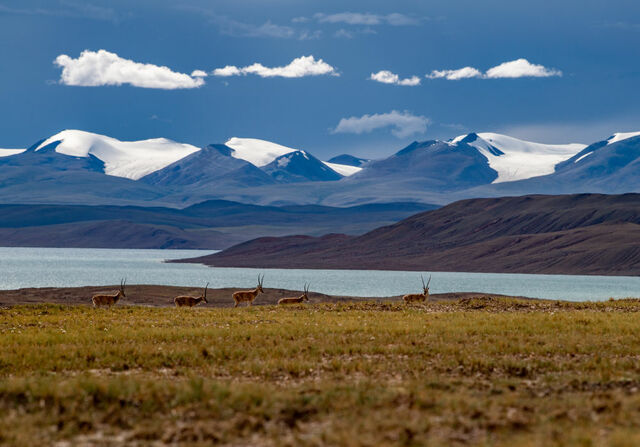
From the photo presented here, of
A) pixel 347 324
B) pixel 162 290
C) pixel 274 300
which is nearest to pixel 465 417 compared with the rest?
pixel 347 324

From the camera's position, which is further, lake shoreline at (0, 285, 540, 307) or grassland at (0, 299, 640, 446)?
lake shoreline at (0, 285, 540, 307)

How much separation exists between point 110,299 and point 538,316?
69.5 ft

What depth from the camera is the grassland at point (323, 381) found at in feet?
40.6

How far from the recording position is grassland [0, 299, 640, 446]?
12.4 m

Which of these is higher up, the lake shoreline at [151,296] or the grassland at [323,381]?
the grassland at [323,381]

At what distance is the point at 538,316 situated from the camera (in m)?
29.9

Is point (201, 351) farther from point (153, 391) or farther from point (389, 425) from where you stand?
point (389, 425)

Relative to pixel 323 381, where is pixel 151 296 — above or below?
below

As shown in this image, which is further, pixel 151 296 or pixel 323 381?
pixel 151 296

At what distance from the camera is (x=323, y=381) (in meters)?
16.6

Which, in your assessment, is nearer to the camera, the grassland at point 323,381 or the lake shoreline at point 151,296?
the grassland at point 323,381

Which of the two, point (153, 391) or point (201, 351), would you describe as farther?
point (201, 351)

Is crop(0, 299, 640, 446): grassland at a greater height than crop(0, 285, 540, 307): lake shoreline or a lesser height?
greater

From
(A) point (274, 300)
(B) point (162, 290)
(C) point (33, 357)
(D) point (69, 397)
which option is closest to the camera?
(D) point (69, 397)
